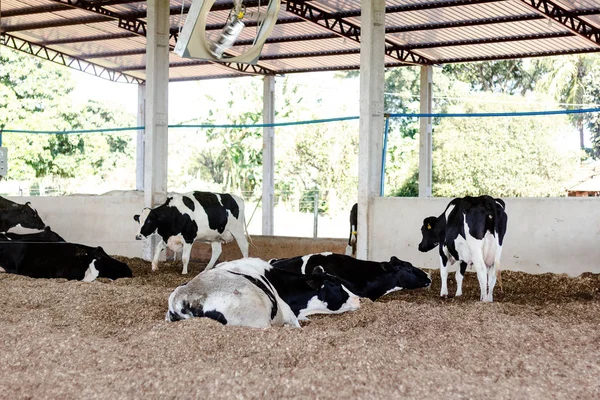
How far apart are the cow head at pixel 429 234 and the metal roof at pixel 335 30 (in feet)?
23.0

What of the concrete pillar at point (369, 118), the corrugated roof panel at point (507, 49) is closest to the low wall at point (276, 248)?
the concrete pillar at point (369, 118)

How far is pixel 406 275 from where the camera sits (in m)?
8.16

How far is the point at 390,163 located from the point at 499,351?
28317mm

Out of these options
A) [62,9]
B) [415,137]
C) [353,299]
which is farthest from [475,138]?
[353,299]

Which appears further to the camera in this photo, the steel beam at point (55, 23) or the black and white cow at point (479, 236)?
the steel beam at point (55, 23)

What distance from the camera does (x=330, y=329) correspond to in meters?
5.60

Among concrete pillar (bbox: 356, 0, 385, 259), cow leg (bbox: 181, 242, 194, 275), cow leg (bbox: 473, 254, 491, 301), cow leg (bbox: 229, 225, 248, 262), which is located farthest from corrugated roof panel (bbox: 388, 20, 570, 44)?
cow leg (bbox: 473, 254, 491, 301)

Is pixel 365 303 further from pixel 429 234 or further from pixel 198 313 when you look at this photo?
pixel 429 234

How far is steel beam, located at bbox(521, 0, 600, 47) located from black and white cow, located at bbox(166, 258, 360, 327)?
32.2ft

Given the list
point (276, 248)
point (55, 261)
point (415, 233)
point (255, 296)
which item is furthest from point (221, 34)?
point (276, 248)

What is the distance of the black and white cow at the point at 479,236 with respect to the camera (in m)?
7.78

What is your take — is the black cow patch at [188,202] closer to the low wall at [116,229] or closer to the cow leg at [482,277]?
the low wall at [116,229]

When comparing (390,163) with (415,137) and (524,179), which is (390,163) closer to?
(415,137)

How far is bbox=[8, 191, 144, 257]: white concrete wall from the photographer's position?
1235 centimetres
